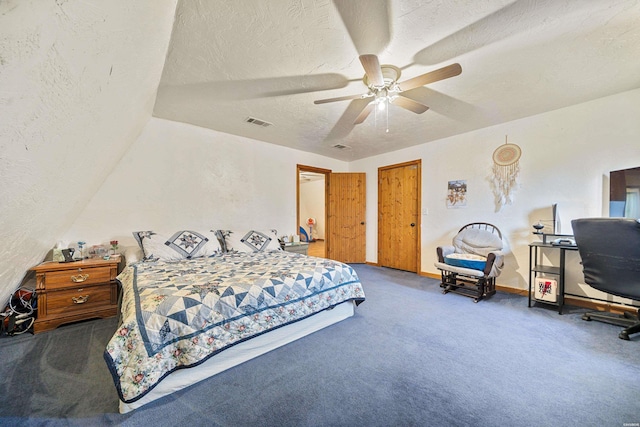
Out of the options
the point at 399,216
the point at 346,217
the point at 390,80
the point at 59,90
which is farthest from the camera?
the point at 346,217

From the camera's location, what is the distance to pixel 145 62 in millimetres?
1599

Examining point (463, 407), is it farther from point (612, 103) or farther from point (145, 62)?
point (612, 103)

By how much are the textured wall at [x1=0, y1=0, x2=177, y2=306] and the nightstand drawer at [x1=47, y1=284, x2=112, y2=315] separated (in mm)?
442

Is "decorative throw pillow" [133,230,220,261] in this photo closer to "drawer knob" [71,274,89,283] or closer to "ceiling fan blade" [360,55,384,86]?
"drawer knob" [71,274,89,283]

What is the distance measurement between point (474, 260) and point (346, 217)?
274cm

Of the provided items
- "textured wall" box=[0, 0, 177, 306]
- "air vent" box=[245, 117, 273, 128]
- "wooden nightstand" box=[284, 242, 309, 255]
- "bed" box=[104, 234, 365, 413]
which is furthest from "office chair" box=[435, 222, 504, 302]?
"textured wall" box=[0, 0, 177, 306]

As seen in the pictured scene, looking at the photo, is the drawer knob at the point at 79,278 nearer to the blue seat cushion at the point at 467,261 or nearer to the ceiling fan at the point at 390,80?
the ceiling fan at the point at 390,80

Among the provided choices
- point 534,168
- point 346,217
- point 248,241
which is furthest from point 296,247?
point 534,168

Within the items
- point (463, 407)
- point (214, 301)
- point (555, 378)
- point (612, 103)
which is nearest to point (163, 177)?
point (214, 301)

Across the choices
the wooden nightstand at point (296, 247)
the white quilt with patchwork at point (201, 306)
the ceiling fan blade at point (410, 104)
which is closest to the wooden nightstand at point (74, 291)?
the white quilt with patchwork at point (201, 306)

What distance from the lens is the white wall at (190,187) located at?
3035mm

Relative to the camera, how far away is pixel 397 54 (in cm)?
197

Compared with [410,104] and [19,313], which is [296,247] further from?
[19,313]

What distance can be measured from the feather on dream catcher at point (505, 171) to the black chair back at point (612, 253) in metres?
1.36
